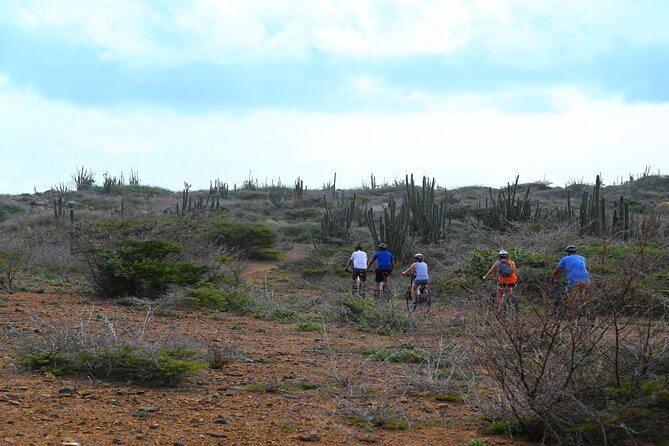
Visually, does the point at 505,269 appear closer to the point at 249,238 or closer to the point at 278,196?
the point at 249,238

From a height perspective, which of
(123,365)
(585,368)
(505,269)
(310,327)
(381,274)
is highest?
(505,269)

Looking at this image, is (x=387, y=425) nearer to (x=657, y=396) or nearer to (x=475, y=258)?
(x=657, y=396)

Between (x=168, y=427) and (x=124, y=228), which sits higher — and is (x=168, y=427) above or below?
below

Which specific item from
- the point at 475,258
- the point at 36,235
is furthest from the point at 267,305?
the point at 36,235

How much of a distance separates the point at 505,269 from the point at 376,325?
249 centimetres

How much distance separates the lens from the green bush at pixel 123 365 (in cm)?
704

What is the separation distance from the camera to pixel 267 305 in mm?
14219

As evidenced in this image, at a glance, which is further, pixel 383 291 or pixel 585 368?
pixel 383 291

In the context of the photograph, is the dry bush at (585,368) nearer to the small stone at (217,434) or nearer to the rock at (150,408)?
the small stone at (217,434)

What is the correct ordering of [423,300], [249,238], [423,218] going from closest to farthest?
[423,300]
[423,218]
[249,238]

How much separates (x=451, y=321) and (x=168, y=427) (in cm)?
744

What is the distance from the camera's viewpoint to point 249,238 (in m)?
28.6

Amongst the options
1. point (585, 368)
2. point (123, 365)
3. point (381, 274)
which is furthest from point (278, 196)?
point (585, 368)

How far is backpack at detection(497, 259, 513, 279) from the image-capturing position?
12.8 metres
